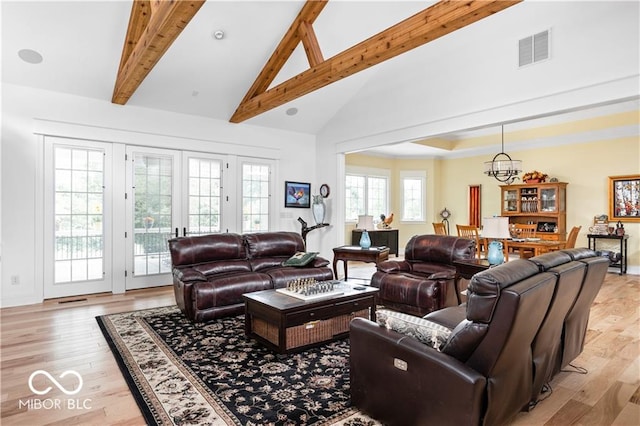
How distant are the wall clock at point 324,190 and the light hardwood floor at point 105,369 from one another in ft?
12.6

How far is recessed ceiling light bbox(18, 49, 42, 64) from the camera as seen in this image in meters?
4.38

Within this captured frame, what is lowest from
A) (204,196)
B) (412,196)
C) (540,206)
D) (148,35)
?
(540,206)

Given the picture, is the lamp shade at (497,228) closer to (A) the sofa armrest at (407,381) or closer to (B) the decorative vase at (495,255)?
(B) the decorative vase at (495,255)

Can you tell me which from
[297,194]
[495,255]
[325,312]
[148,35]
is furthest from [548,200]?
[148,35]

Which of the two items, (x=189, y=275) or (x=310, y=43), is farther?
(x=310, y=43)

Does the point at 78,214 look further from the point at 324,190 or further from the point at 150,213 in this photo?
the point at 324,190

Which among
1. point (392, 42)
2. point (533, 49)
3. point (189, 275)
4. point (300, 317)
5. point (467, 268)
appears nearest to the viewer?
point (300, 317)

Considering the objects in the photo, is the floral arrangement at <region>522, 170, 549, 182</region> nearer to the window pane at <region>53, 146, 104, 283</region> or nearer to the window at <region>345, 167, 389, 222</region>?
the window at <region>345, 167, 389, 222</region>

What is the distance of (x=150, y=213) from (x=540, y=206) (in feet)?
26.6

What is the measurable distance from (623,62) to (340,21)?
3.42 metres

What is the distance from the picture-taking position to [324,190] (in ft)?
24.8

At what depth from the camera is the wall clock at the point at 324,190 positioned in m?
7.52

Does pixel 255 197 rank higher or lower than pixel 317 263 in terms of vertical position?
higher

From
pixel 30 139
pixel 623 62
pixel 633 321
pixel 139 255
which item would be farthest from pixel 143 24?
pixel 633 321
